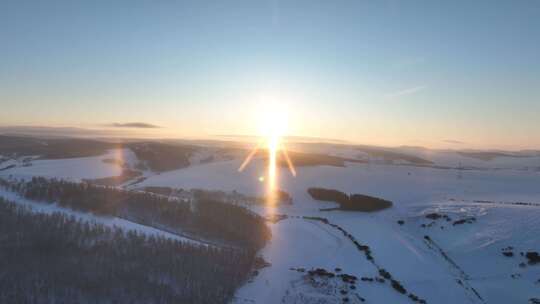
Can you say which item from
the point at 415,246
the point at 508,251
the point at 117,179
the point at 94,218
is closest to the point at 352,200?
the point at 415,246

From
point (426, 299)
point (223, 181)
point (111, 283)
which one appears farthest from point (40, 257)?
point (223, 181)

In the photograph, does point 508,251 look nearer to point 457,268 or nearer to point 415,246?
point 457,268

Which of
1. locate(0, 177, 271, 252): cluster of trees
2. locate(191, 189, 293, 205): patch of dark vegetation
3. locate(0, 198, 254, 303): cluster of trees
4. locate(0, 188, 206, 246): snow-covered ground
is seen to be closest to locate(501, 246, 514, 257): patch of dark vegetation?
locate(0, 198, 254, 303): cluster of trees

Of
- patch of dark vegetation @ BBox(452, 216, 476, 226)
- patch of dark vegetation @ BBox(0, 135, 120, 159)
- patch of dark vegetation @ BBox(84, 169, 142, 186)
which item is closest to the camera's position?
patch of dark vegetation @ BBox(452, 216, 476, 226)

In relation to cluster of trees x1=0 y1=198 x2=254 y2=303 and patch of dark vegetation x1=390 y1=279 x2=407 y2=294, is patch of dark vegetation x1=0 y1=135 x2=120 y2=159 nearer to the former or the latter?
cluster of trees x1=0 y1=198 x2=254 y2=303

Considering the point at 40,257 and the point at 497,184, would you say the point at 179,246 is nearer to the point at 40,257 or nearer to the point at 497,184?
the point at 40,257

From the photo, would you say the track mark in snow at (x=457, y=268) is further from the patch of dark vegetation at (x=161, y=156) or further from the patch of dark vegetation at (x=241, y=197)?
the patch of dark vegetation at (x=161, y=156)

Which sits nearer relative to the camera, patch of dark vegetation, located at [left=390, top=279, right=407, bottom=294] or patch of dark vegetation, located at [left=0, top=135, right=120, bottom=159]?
patch of dark vegetation, located at [left=390, top=279, right=407, bottom=294]
